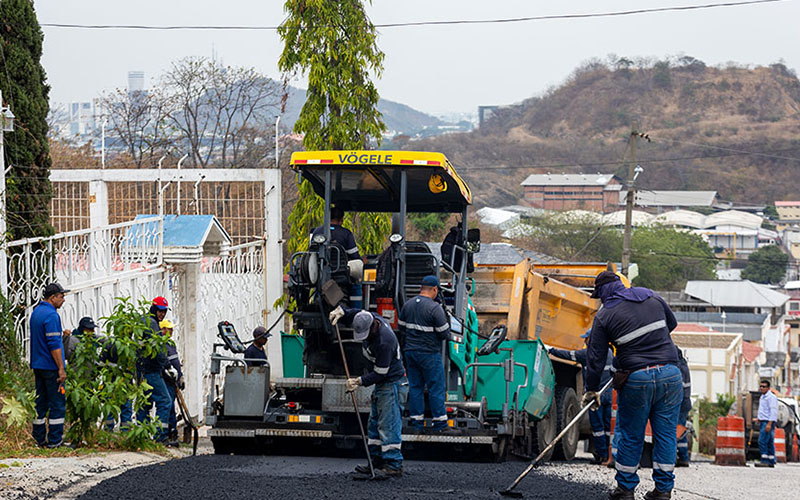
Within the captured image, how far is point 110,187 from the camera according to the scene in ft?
A: 53.3

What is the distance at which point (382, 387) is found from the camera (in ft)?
27.2

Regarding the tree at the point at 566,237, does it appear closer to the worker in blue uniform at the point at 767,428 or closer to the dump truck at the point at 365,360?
the worker in blue uniform at the point at 767,428

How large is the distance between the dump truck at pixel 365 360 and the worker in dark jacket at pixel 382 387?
0.28 metres

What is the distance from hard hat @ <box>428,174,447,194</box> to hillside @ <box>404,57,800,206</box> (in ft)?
294

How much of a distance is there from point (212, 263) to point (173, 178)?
5.20 feet

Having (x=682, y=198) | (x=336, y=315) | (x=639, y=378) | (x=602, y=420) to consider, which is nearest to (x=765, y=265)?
(x=682, y=198)

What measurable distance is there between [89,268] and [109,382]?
2.46 m

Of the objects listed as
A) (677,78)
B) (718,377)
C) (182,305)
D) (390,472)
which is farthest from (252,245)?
(677,78)

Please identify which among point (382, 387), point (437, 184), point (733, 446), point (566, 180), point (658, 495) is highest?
point (566, 180)

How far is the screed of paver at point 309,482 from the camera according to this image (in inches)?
283

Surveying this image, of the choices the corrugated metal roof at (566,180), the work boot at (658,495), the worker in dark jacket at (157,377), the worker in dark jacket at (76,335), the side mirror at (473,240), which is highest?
the corrugated metal roof at (566,180)

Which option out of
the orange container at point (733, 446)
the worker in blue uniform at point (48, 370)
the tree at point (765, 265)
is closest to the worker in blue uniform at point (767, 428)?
the orange container at point (733, 446)

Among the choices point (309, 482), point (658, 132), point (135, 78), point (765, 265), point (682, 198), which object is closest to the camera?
point (309, 482)

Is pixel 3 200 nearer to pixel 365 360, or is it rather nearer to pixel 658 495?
pixel 365 360
